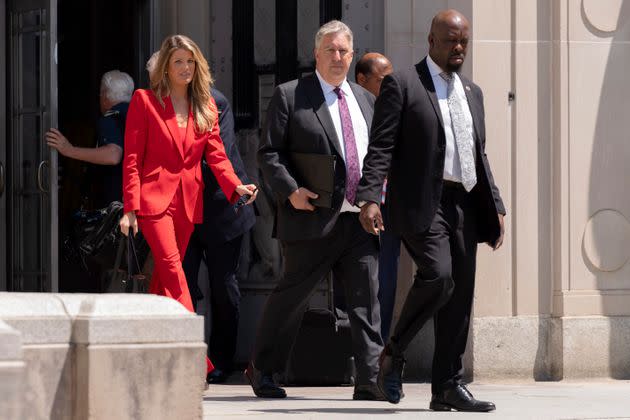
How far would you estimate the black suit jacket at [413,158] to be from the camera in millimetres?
7918

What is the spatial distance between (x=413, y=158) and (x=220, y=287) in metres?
2.44

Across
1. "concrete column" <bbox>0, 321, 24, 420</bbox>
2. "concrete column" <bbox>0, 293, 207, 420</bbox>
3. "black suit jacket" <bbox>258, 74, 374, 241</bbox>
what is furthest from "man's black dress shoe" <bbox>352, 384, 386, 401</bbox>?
"concrete column" <bbox>0, 321, 24, 420</bbox>

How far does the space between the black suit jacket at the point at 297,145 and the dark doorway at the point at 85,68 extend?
8.78 feet

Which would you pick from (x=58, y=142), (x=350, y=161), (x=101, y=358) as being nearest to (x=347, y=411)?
(x=350, y=161)

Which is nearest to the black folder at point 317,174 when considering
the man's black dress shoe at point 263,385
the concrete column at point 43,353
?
the man's black dress shoe at point 263,385

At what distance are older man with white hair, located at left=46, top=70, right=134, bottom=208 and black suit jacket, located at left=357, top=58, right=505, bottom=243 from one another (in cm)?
259

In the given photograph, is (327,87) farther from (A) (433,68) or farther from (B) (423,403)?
(B) (423,403)

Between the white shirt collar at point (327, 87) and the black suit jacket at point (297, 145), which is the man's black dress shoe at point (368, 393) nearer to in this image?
the black suit jacket at point (297, 145)

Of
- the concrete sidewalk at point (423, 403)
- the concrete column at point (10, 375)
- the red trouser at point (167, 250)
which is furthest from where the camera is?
the red trouser at point (167, 250)

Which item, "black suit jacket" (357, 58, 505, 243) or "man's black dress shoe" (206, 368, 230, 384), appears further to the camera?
"man's black dress shoe" (206, 368, 230, 384)

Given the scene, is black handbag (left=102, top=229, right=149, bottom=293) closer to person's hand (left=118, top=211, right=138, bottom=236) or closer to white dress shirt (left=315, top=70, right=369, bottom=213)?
person's hand (left=118, top=211, right=138, bottom=236)

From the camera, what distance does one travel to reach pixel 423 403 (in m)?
8.58

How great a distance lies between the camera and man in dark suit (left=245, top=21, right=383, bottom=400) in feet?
28.1

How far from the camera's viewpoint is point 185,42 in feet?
29.9
